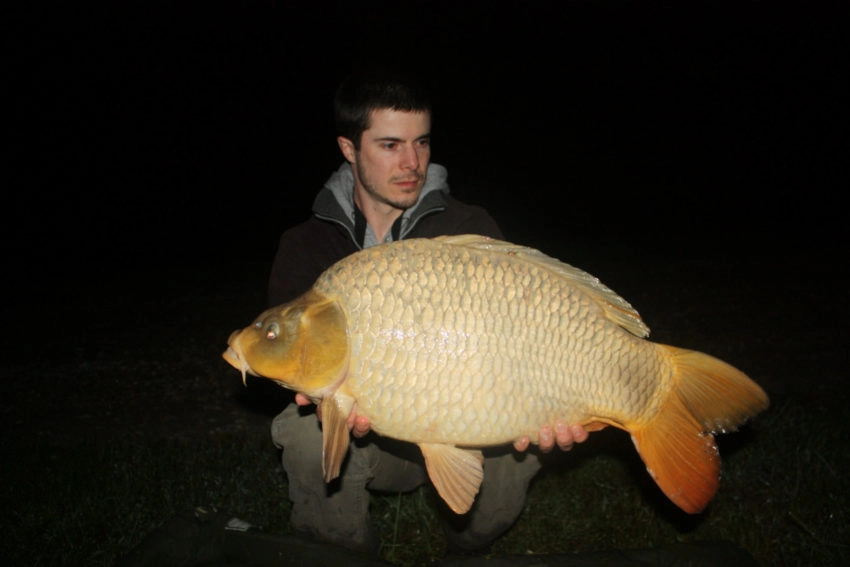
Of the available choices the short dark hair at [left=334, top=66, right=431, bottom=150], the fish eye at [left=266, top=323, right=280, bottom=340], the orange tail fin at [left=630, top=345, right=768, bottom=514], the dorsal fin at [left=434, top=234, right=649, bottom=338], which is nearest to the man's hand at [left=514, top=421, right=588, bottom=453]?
the orange tail fin at [left=630, top=345, right=768, bottom=514]

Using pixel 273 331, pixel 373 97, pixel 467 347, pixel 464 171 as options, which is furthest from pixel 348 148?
pixel 464 171

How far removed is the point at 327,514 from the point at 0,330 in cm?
373

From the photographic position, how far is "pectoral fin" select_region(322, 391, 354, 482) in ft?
4.20

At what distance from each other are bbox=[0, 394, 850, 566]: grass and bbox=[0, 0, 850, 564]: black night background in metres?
0.59

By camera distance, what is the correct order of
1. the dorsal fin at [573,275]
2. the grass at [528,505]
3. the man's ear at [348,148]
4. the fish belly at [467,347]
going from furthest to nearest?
the man's ear at [348,148], the grass at [528,505], the dorsal fin at [573,275], the fish belly at [467,347]

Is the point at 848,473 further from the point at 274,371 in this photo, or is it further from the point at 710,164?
the point at 710,164

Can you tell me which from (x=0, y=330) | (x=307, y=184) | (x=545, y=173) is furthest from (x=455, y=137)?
(x=0, y=330)

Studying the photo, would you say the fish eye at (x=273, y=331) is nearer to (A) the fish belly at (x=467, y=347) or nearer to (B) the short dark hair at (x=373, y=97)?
(A) the fish belly at (x=467, y=347)

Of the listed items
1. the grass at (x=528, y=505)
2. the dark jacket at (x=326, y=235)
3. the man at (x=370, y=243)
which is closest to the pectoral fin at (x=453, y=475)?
the man at (x=370, y=243)

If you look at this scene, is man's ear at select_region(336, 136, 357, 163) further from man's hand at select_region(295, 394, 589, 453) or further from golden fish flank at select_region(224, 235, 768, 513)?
man's hand at select_region(295, 394, 589, 453)

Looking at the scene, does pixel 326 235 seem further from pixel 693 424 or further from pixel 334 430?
pixel 693 424

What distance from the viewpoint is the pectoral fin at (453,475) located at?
1340mm

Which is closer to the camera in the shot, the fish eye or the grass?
the fish eye

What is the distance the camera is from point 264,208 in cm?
1298
